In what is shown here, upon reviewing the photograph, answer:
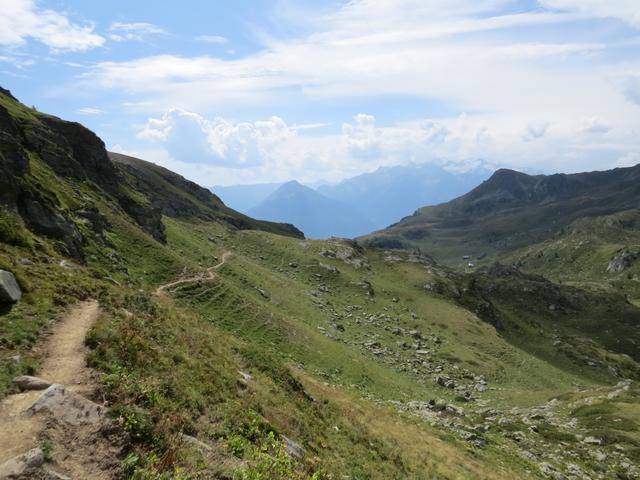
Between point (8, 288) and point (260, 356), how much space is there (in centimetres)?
1323

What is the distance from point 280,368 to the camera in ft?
86.7

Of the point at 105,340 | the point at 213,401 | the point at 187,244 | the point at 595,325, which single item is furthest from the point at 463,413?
the point at 595,325

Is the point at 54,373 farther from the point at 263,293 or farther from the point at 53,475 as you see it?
the point at 263,293

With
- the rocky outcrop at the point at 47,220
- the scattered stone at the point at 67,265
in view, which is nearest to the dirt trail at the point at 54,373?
the scattered stone at the point at 67,265

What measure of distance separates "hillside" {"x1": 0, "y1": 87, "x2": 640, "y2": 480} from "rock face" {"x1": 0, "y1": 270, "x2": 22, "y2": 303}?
286 millimetres

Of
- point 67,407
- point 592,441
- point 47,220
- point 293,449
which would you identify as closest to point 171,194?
point 47,220

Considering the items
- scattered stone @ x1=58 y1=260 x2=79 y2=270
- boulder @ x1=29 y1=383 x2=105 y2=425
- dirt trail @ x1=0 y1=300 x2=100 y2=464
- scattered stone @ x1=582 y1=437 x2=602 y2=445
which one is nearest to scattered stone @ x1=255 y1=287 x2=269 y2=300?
scattered stone @ x1=58 y1=260 x2=79 y2=270

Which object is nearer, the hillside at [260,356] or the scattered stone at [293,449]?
the hillside at [260,356]

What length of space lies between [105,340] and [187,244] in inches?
2373

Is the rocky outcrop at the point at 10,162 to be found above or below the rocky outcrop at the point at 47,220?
above

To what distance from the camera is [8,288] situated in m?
19.7

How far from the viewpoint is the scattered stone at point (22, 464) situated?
1049 cm

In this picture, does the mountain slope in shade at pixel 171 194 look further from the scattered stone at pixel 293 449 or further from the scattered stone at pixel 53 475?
the scattered stone at pixel 53 475

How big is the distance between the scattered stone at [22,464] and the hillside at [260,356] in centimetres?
15
